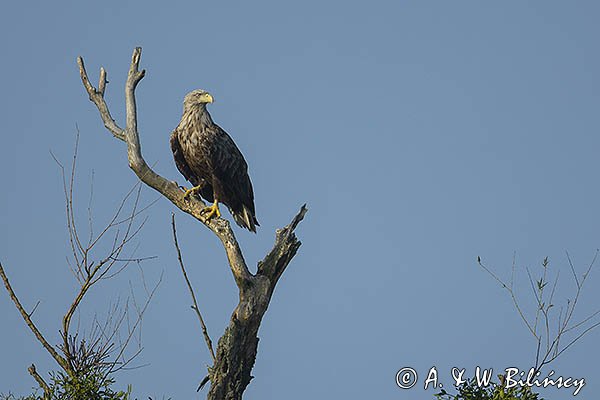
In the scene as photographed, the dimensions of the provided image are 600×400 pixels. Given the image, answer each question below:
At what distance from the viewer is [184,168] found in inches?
404

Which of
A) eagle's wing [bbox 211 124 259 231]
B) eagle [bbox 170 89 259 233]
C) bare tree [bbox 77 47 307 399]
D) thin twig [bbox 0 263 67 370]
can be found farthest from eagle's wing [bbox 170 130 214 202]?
thin twig [bbox 0 263 67 370]

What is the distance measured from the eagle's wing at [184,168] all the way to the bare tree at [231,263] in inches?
70.2

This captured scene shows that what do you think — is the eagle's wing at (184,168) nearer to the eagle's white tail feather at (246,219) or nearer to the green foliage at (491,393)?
the eagle's white tail feather at (246,219)

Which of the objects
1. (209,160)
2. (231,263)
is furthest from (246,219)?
(231,263)

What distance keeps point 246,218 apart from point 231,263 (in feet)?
10.1

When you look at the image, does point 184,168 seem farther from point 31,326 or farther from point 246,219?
point 31,326

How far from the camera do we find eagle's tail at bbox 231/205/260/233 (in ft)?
34.1

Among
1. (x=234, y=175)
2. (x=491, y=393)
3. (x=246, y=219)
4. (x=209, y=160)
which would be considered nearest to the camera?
(x=491, y=393)

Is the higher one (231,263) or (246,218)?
(246,218)

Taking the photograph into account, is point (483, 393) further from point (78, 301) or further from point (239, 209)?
point (239, 209)

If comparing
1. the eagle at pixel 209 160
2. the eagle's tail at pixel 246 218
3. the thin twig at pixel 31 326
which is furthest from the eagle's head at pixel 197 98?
the thin twig at pixel 31 326

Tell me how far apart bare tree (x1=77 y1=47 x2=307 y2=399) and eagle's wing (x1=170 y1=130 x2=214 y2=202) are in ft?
5.85

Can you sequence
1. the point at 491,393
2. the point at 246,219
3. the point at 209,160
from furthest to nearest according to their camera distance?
the point at 246,219
the point at 209,160
the point at 491,393

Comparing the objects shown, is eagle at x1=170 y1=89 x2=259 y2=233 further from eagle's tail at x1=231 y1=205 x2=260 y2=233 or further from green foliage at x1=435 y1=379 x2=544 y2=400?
green foliage at x1=435 y1=379 x2=544 y2=400
